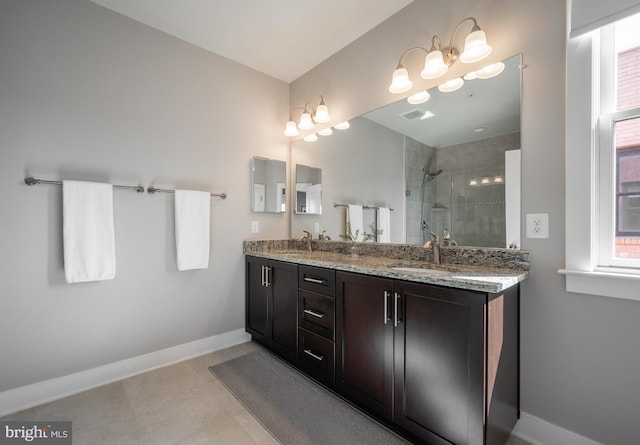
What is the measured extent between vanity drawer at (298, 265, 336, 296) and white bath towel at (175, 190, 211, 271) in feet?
3.04

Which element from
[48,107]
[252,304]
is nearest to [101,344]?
[252,304]

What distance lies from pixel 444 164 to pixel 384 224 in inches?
24.9

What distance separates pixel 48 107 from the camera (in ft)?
6.05

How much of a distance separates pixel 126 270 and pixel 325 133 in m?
2.06

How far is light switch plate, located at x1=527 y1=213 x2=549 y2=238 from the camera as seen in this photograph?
1469 mm

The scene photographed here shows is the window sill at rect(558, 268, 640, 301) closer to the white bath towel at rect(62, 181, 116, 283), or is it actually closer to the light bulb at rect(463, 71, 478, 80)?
the light bulb at rect(463, 71, 478, 80)

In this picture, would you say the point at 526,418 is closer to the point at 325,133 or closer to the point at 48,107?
the point at 325,133

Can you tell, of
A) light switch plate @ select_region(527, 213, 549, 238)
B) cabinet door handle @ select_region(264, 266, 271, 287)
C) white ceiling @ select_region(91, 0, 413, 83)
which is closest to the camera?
light switch plate @ select_region(527, 213, 549, 238)

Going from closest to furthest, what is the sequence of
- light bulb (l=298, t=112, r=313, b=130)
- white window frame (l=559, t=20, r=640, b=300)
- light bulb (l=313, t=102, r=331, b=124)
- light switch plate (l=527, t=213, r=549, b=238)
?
white window frame (l=559, t=20, r=640, b=300)
light switch plate (l=527, t=213, r=549, b=238)
light bulb (l=313, t=102, r=331, b=124)
light bulb (l=298, t=112, r=313, b=130)

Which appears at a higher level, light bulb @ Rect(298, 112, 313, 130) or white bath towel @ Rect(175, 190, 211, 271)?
light bulb @ Rect(298, 112, 313, 130)

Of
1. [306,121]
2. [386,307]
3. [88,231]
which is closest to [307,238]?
[306,121]

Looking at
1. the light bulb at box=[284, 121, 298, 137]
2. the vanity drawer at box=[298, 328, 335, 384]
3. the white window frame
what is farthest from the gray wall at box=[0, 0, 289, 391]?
the white window frame

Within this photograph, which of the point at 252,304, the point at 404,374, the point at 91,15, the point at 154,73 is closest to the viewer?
the point at 404,374

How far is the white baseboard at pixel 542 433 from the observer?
1.37 m
